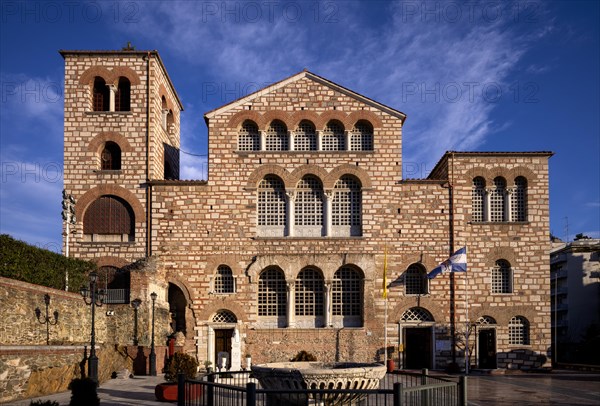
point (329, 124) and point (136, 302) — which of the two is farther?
point (329, 124)

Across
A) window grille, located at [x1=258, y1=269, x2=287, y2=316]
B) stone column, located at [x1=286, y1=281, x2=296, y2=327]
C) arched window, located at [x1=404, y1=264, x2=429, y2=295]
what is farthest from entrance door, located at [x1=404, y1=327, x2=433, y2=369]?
window grille, located at [x1=258, y1=269, x2=287, y2=316]

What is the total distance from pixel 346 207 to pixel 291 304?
5.82 m

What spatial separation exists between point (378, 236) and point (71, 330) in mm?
15343

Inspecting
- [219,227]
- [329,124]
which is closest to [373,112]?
[329,124]

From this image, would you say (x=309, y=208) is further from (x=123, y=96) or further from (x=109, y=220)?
(x=123, y=96)

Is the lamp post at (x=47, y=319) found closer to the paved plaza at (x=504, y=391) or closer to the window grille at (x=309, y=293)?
the paved plaza at (x=504, y=391)

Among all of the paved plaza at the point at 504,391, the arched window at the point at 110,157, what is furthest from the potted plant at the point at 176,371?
the arched window at the point at 110,157

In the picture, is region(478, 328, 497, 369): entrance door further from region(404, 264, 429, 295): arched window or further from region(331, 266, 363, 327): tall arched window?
region(331, 266, 363, 327): tall arched window

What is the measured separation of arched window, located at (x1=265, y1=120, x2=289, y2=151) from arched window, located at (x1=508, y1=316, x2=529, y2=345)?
14.9m

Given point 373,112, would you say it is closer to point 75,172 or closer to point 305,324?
point 305,324

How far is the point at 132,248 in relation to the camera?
30812 mm

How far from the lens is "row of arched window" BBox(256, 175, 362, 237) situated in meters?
31.5

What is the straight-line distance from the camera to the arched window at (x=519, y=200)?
104 feet

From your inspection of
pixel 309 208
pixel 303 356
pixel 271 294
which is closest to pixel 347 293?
pixel 271 294
